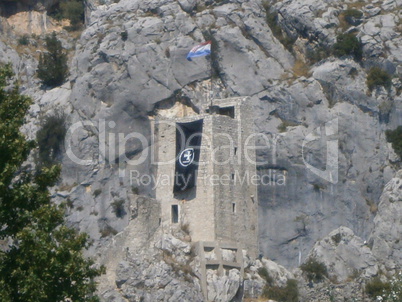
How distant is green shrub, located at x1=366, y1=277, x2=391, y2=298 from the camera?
183 feet

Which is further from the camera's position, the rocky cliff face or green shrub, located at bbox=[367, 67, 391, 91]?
green shrub, located at bbox=[367, 67, 391, 91]

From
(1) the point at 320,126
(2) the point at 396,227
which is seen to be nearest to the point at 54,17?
(1) the point at 320,126

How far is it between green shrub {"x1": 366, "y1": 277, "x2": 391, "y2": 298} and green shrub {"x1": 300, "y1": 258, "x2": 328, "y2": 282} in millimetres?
2431

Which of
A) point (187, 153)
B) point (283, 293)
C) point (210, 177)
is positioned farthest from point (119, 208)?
point (283, 293)

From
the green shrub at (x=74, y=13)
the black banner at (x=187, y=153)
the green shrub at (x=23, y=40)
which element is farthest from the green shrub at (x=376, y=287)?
the green shrub at (x=74, y=13)

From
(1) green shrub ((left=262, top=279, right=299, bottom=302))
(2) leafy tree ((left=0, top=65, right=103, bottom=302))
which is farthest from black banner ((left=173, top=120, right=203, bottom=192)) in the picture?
(2) leafy tree ((left=0, top=65, right=103, bottom=302))

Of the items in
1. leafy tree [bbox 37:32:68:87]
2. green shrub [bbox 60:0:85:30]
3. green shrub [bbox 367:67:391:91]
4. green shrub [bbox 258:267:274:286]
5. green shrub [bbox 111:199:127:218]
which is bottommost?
green shrub [bbox 258:267:274:286]

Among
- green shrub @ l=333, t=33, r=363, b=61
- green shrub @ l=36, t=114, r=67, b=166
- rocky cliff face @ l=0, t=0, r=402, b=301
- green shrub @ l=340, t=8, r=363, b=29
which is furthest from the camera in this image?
green shrub @ l=340, t=8, r=363, b=29

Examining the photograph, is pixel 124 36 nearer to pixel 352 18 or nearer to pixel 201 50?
pixel 201 50

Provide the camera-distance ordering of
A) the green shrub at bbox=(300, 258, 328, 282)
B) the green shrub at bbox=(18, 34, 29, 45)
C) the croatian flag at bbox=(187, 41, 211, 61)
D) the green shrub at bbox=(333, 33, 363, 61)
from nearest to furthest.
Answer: the green shrub at bbox=(300, 258, 328, 282), the croatian flag at bbox=(187, 41, 211, 61), the green shrub at bbox=(333, 33, 363, 61), the green shrub at bbox=(18, 34, 29, 45)

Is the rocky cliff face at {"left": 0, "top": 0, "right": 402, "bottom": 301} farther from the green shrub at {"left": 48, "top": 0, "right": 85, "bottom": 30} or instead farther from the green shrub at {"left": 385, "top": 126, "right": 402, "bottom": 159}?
the green shrub at {"left": 48, "top": 0, "right": 85, "bottom": 30}

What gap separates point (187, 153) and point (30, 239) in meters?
27.3

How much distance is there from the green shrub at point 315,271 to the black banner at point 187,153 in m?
7.63

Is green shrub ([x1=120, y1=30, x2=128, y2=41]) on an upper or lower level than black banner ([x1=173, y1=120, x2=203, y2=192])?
upper
